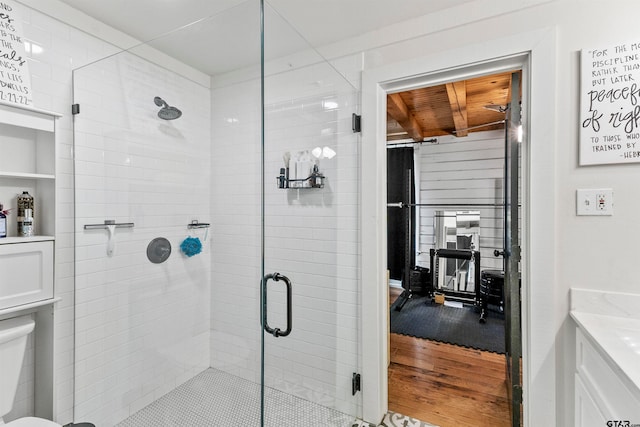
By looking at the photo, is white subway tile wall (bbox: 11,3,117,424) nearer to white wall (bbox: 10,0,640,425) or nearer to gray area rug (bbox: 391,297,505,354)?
white wall (bbox: 10,0,640,425)

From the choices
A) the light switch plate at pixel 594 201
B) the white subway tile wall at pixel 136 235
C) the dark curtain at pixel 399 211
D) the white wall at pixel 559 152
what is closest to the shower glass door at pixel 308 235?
the white subway tile wall at pixel 136 235

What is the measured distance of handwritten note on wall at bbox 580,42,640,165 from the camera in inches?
54.1

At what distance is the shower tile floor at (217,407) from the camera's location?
4.99 feet

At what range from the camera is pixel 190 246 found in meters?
1.70

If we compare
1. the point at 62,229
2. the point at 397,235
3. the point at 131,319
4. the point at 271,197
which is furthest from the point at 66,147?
the point at 397,235

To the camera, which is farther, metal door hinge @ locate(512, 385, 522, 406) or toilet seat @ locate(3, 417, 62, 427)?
metal door hinge @ locate(512, 385, 522, 406)

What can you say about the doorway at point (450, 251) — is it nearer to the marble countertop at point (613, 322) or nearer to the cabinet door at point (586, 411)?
the marble countertop at point (613, 322)

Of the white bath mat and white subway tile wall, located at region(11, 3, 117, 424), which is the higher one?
white subway tile wall, located at region(11, 3, 117, 424)

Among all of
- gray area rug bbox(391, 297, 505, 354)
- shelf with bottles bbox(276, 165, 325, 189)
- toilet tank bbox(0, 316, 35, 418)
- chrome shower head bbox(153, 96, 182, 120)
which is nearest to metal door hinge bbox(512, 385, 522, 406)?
gray area rug bbox(391, 297, 505, 354)

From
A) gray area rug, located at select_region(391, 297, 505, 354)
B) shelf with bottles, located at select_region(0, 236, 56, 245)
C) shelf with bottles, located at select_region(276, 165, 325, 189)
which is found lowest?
gray area rug, located at select_region(391, 297, 505, 354)

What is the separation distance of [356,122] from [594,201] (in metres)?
1.28

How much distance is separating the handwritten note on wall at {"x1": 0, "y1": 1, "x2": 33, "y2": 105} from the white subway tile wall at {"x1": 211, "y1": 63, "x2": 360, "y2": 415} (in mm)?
895

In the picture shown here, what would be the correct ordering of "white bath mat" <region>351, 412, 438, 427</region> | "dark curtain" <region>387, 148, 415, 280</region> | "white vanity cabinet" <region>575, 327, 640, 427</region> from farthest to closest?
"dark curtain" <region>387, 148, 415, 280</region>, "white bath mat" <region>351, 412, 438, 427</region>, "white vanity cabinet" <region>575, 327, 640, 427</region>

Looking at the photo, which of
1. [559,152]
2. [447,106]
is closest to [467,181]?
[447,106]
